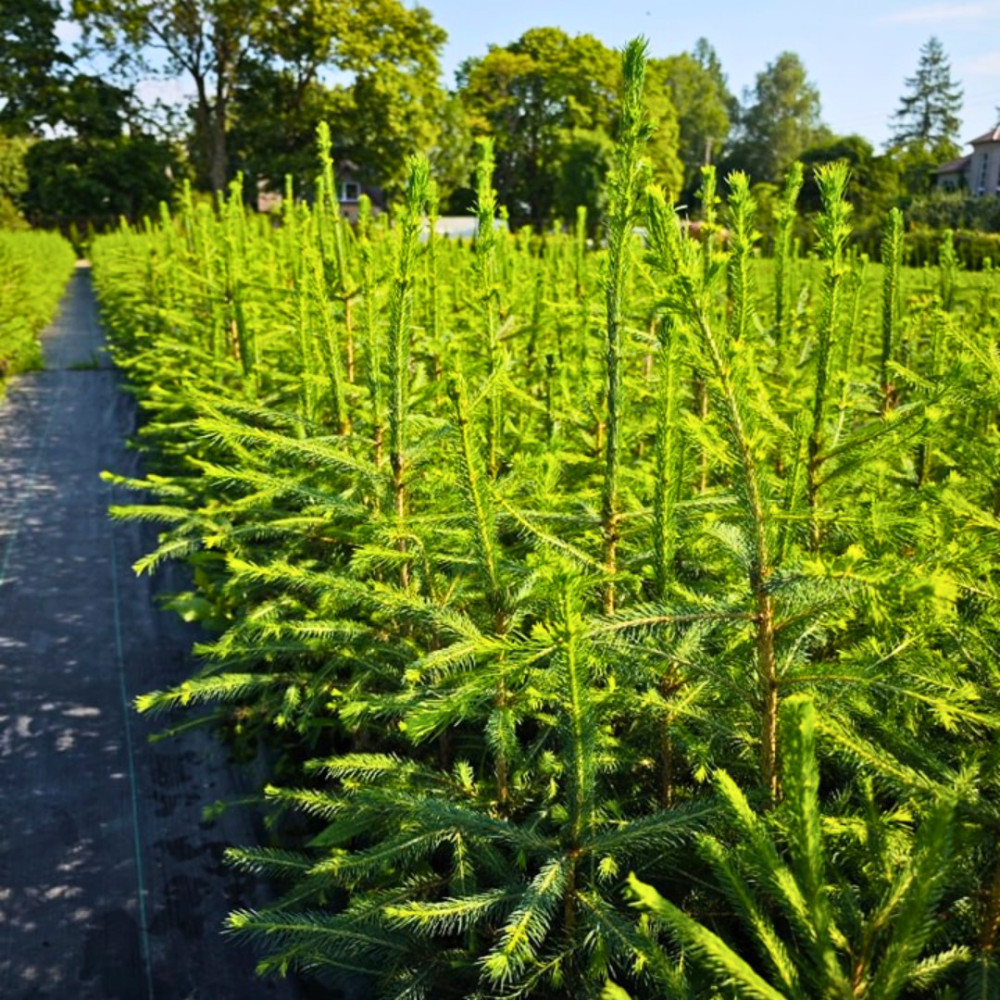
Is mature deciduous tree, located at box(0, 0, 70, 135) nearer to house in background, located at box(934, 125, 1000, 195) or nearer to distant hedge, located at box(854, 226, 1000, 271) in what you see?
distant hedge, located at box(854, 226, 1000, 271)

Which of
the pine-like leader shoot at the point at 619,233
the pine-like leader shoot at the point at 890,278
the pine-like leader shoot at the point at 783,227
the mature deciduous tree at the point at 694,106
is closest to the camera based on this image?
the pine-like leader shoot at the point at 619,233

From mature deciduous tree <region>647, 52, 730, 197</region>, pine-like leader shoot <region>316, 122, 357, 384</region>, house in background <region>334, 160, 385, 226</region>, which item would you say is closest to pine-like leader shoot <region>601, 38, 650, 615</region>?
pine-like leader shoot <region>316, 122, 357, 384</region>

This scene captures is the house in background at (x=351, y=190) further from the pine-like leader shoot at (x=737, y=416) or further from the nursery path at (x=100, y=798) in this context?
the pine-like leader shoot at (x=737, y=416)

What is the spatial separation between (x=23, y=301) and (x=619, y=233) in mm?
14438

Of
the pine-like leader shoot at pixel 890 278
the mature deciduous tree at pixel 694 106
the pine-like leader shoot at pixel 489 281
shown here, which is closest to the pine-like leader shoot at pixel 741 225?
the pine-like leader shoot at pixel 489 281

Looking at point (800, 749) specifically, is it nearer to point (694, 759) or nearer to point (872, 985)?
point (872, 985)

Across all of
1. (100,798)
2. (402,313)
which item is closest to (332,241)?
(402,313)

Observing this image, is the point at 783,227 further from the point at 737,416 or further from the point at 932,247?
the point at 932,247

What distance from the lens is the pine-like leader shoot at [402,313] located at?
2205 mm

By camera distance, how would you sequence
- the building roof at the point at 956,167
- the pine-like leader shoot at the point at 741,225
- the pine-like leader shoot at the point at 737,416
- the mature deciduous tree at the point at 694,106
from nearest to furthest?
the pine-like leader shoot at the point at 737,416, the pine-like leader shoot at the point at 741,225, the building roof at the point at 956,167, the mature deciduous tree at the point at 694,106

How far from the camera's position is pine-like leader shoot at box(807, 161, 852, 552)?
1745 mm

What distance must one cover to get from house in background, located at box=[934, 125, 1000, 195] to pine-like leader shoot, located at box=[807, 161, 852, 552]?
203 feet

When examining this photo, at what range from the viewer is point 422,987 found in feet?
6.22

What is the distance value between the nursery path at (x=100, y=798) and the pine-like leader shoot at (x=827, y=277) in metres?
2.35
